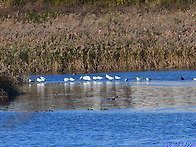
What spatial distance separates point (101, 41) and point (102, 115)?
28643 mm

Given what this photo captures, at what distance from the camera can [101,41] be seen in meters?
49.7

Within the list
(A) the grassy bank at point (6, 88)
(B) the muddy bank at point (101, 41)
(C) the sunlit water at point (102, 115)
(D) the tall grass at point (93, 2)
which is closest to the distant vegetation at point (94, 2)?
(D) the tall grass at point (93, 2)

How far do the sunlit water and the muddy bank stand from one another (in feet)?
19.4

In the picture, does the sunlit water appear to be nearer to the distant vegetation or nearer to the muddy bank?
the muddy bank

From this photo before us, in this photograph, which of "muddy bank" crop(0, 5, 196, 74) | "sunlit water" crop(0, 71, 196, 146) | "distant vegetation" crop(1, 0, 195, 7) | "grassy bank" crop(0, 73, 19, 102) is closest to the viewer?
"sunlit water" crop(0, 71, 196, 146)

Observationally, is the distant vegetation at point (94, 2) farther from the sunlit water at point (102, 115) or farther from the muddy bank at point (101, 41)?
the sunlit water at point (102, 115)

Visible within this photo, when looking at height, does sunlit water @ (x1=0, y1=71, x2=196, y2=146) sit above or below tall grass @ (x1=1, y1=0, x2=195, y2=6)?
below

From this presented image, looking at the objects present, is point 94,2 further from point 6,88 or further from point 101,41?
point 6,88

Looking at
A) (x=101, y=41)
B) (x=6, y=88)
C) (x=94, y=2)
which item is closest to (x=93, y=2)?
(x=94, y=2)

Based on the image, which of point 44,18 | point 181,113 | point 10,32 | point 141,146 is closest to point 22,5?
point 44,18

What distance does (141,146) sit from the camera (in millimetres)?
15578

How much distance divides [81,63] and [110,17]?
613 inches

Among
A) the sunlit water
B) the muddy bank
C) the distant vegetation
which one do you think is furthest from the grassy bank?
the distant vegetation

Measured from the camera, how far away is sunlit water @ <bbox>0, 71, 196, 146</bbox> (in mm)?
16797
